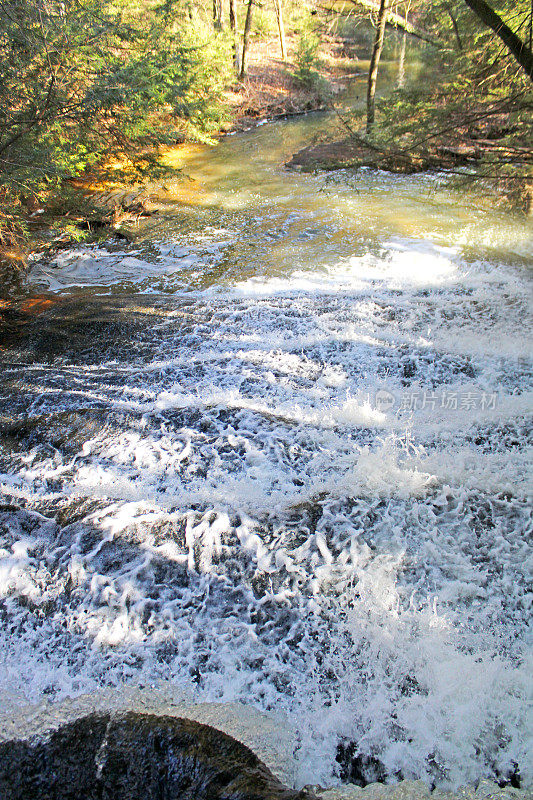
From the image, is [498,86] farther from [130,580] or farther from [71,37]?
[130,580]

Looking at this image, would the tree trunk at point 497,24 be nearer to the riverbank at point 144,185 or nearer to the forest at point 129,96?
the forest at point 129,96

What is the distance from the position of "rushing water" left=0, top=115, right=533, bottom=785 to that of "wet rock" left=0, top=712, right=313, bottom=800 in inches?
13.5

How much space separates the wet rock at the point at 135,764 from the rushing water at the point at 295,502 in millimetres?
343

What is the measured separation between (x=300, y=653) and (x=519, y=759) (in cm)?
120

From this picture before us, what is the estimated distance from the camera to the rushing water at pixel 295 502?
8.30 feet

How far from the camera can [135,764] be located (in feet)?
6.59

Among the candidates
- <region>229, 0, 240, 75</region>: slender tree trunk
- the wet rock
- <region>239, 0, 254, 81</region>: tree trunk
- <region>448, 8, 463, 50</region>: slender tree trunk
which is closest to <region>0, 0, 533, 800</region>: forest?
the wet rock

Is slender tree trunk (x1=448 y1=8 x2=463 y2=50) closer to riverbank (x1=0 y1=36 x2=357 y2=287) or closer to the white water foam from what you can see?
riverbank (x1=0 y1=36 x2=357 y2=287)

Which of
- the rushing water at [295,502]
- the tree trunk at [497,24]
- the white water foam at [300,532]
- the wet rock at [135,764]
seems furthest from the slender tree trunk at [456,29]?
the wet rock at [135,764]

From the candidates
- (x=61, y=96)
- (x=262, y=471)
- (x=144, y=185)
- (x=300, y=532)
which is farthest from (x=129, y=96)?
(x=300, y=532)

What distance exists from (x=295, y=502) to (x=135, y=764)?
6.44 ft

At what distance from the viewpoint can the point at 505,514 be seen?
11.1ft

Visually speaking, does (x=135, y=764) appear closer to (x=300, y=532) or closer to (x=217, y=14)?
(x=300, y=532)

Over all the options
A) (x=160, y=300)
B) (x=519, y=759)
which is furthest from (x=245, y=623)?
(x=160, y=300)
